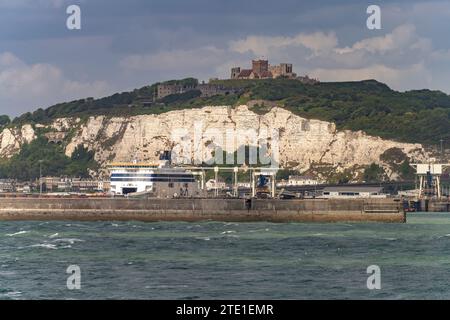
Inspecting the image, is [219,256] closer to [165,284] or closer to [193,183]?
[165,284]

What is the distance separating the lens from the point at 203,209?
12519cm

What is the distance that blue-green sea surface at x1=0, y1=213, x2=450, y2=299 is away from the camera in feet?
181

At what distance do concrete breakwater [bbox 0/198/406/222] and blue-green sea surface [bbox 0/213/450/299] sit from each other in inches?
608

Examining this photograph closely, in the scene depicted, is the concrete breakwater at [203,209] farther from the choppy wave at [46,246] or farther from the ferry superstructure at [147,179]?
the choppy wave at [46,246]

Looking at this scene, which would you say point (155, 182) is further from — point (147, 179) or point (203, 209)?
point (203, 209)

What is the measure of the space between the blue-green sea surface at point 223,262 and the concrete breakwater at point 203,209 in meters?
15.5

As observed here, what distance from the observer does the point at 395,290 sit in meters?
56.0

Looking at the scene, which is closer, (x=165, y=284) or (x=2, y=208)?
(x=165, y=284)

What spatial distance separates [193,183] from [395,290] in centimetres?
9277

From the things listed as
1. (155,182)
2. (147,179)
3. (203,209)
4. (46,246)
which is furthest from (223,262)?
(147,179)

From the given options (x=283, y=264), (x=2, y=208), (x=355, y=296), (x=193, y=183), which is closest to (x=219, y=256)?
(x=283, y=264)

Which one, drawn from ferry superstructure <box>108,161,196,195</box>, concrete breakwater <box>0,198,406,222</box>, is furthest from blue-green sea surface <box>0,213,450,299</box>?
ferry superstructure <box>108,161,196,195</box>

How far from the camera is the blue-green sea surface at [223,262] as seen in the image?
5506cm
